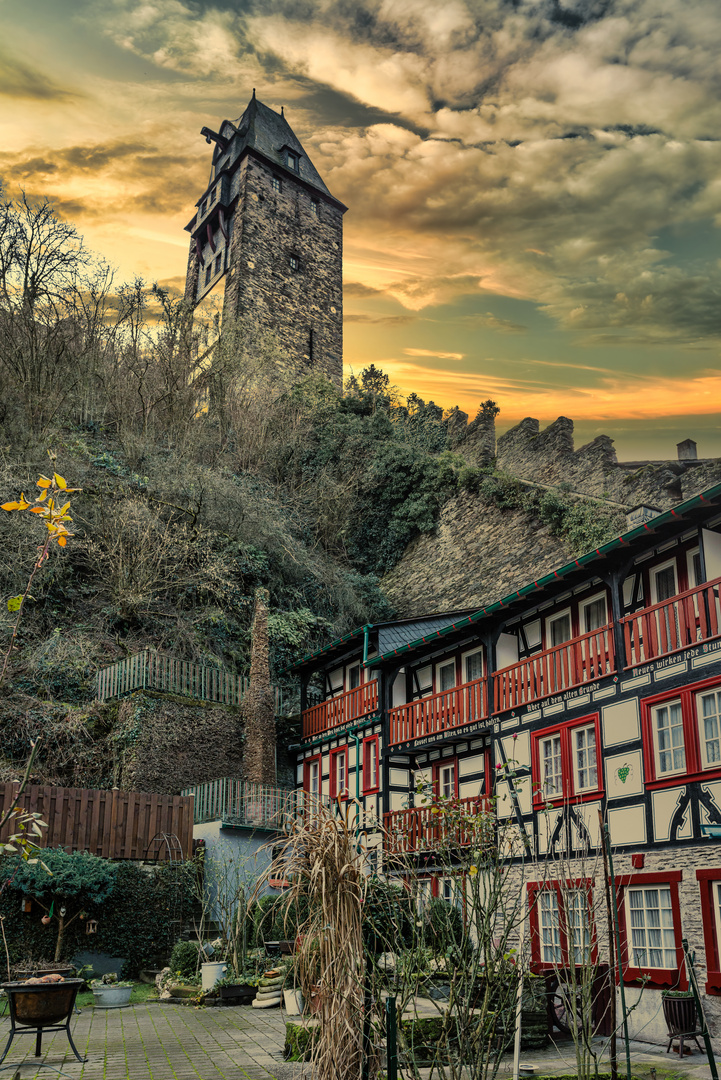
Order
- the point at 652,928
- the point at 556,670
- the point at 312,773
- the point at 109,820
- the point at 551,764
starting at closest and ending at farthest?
the point at 652,928, the point at 551,764, the point at 556,670, the point at 109,820, the point at 312,773

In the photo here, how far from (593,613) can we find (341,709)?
754 cm

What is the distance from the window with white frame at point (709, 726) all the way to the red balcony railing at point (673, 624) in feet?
2.21

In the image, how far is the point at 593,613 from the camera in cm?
1397

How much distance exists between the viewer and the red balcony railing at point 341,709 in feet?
61.8

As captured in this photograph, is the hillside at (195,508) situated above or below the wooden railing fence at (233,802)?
above

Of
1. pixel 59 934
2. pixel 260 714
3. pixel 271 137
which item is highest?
pixel 271 137

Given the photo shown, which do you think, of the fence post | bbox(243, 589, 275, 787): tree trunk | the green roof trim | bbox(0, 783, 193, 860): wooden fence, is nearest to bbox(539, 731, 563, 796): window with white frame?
the green roof trim

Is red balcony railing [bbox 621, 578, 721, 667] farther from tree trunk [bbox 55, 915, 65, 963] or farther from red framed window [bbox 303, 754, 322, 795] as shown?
red framed window [bbox 303, 754, 322, 795]

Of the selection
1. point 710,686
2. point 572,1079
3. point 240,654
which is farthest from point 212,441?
point 572,1079

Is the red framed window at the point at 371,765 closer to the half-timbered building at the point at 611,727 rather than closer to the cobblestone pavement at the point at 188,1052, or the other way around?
the half-timbered building at the point at 611,727

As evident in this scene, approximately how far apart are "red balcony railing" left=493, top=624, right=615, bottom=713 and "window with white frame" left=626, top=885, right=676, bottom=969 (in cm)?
286

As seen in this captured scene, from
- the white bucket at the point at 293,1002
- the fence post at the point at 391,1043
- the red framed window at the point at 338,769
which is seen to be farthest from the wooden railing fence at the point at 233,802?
the fence post at the point at 391,1043

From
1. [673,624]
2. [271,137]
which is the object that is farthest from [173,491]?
[271,137]

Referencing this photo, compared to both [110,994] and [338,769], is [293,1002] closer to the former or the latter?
[110,994]
